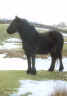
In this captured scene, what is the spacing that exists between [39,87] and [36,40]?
436 millimetres

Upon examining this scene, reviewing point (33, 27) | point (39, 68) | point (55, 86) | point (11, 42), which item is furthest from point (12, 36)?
point (55, 86)

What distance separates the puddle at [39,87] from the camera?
1692 millimetres

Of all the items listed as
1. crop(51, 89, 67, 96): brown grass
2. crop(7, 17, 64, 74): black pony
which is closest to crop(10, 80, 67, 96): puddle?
crop(51, 89, 67, 96): brown grass

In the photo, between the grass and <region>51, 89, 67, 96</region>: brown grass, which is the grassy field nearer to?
the grass

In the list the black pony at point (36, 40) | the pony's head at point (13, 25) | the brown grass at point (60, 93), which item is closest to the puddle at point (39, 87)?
the brown grass at point (60, 93)

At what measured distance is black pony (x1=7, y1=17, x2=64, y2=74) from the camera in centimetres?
191

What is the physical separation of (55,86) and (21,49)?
1.44 feet

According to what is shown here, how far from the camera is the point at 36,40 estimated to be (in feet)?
6.39

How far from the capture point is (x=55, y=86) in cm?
176

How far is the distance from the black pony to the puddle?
20 centimetres

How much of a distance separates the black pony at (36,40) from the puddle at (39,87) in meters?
0.20

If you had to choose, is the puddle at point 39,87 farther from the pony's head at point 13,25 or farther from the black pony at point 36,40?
the pony's head at point 13,25

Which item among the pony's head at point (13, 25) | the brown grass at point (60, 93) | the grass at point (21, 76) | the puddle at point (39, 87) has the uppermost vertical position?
the pony's head at point (13, 25)

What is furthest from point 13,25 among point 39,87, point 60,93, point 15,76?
point 60,93
